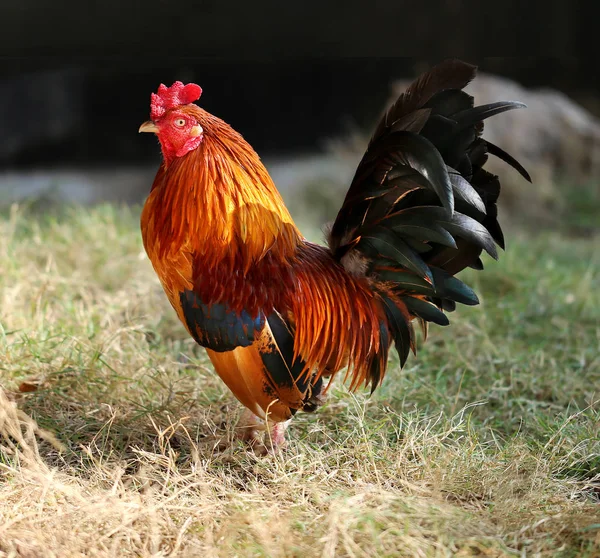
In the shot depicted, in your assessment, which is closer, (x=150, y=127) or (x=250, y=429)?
(x=150, y=127)

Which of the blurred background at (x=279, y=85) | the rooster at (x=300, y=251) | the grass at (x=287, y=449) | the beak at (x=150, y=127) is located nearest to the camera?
the grass at (x=287, y=449)

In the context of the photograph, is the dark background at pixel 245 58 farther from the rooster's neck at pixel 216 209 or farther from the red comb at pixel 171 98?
the rooster's neck at pixel 216 209

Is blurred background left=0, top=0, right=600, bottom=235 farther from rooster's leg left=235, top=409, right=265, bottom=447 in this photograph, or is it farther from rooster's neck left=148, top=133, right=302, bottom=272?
rooster's neck left=148, top=133, right=302, bottom=272

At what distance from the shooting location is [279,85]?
25.3ft

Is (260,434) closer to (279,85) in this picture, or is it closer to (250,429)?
(250,429)

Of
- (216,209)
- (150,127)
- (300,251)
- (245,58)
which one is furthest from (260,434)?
(245,58)

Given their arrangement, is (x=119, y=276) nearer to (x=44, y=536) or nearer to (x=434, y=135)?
(x=44, y=536)

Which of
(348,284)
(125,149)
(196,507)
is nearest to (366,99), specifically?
(125,149)

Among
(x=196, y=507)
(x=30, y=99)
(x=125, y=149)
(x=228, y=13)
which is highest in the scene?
(x=228, y=13)

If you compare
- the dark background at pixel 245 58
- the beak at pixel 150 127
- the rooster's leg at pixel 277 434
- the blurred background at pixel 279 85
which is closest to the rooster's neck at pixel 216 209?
the beak at pixel 150 127

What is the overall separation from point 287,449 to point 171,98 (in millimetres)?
1403

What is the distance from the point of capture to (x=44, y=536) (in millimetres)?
1950

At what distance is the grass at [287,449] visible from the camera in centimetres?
196

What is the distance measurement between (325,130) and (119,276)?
4533mm
